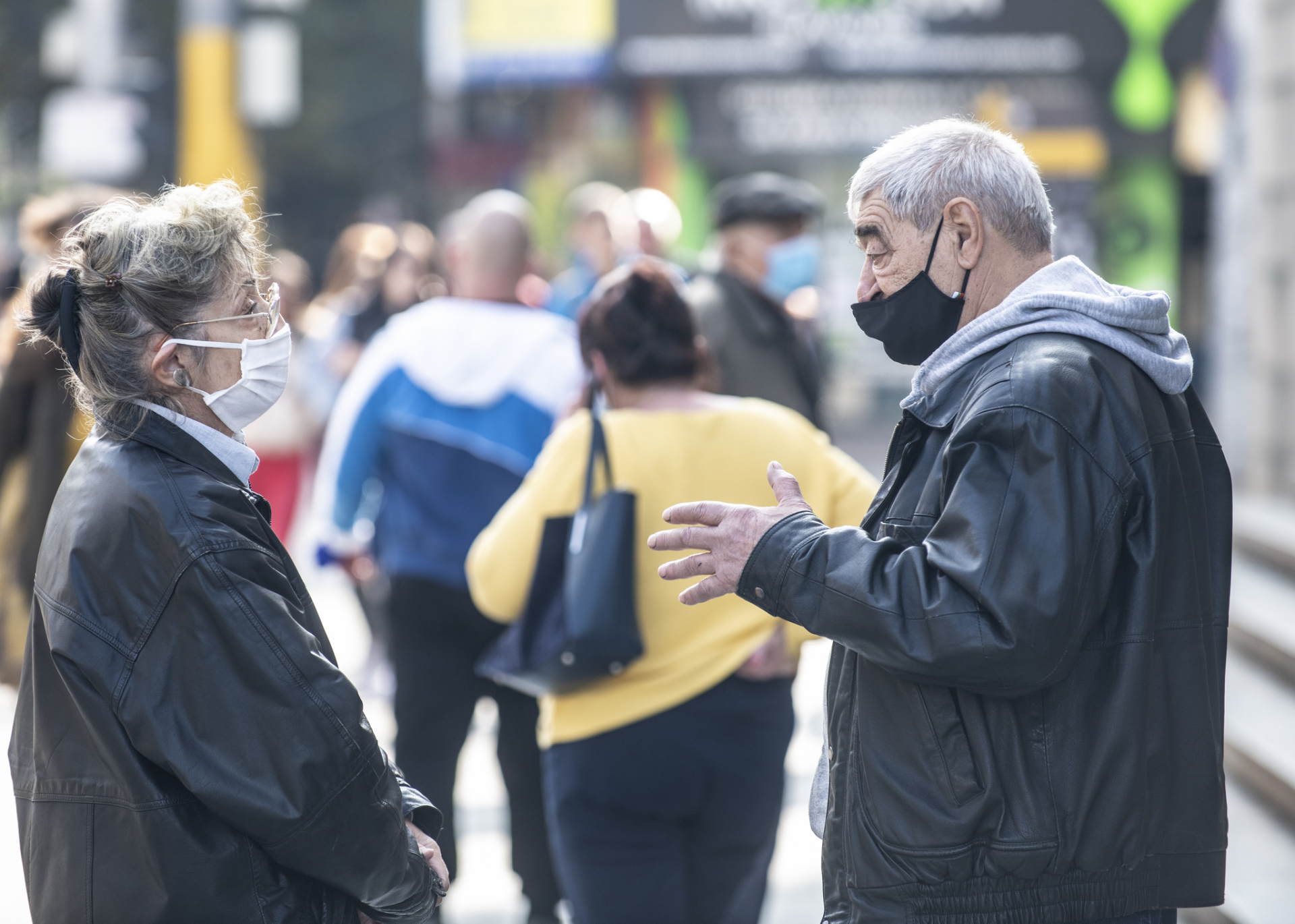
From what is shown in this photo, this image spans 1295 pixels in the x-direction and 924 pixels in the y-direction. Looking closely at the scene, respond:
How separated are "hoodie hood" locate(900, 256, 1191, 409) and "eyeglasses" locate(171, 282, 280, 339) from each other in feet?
3.40

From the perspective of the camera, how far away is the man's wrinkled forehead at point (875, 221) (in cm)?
230

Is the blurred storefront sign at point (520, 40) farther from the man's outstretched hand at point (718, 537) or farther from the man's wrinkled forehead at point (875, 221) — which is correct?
the man's outstretched hand at point (718, 537)

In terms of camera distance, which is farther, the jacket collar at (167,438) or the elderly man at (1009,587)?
the jacket collar at (167,438)

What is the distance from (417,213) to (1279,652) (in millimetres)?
28820

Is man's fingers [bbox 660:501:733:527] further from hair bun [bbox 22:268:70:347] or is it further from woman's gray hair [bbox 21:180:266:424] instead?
hair bun [bbox 22:268:70:347]

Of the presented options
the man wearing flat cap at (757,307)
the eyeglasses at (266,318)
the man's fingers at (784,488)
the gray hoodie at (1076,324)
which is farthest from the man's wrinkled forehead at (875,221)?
the man wearing flat cap at (757,307)

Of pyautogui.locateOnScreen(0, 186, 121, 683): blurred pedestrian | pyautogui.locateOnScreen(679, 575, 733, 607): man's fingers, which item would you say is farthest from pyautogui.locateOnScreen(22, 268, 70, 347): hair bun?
pyautogui.locateOnScreen(0, 186, 121, 683): blurred pedestrian

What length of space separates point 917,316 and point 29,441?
3321mm

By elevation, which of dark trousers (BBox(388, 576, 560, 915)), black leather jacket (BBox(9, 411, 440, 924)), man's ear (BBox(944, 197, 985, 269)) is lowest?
dark trousers (BBox(388, 576, 560, 915))

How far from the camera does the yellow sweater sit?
3451 mm

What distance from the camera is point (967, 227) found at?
88.7 inches

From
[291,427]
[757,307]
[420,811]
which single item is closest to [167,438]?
[420,811]

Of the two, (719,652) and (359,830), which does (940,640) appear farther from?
(719,652)

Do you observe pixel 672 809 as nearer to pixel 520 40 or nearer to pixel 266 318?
pixel 266 318
